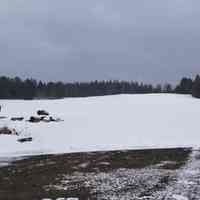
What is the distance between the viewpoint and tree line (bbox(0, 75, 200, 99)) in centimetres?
7656

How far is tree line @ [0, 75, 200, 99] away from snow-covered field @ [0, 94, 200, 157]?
80.9 ft

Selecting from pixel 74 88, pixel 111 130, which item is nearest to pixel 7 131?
pixel 111 130

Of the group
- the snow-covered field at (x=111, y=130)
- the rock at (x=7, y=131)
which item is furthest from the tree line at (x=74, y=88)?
the rock at (x=7, y=131)

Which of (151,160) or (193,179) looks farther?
(151,160)

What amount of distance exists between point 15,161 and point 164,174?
7.85 m

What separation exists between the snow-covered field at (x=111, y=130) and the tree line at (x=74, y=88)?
2466 centimetres

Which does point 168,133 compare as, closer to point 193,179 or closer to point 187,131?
point 187,131

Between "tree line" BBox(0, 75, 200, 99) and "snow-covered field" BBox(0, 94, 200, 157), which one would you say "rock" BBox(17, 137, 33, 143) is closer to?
"snow-covered field" BBox(0, 94, 200, 157)

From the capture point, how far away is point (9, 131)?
88.3 ft

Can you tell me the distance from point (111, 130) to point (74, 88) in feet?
316

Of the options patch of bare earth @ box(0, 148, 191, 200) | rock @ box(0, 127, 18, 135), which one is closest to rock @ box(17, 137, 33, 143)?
rock @ box(0, 127, 18, 135)

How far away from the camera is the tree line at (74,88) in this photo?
7656 cm

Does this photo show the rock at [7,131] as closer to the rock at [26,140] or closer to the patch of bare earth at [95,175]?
the rock at [26,140]

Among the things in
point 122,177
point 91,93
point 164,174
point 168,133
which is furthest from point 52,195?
point 91,93
